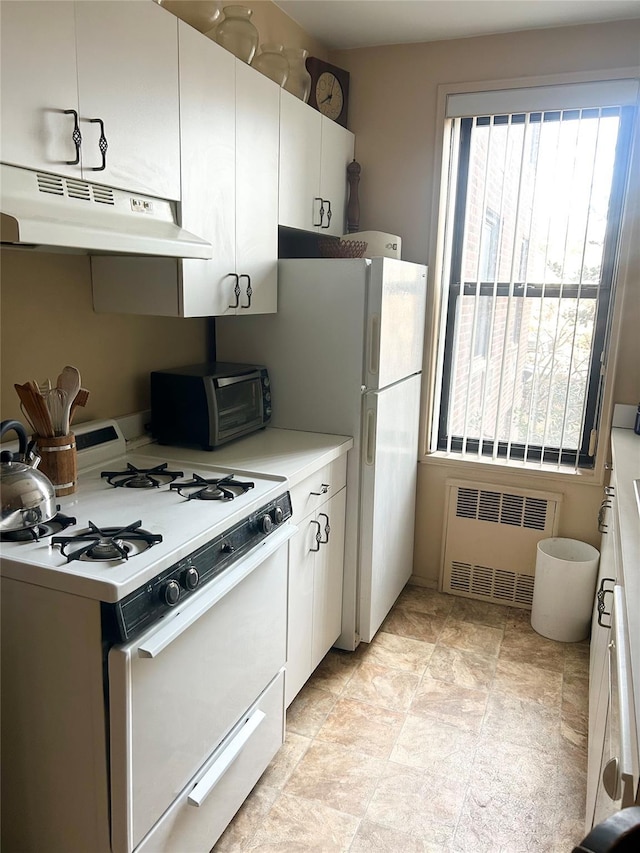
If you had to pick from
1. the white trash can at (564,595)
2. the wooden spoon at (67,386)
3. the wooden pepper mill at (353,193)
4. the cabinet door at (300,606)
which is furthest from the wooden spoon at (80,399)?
the white trash can at (564,595)

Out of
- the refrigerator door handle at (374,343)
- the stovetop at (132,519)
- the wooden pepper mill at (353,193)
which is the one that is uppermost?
the wooden pepper mill at (353,193)

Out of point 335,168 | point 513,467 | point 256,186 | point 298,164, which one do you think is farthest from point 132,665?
point 335,168

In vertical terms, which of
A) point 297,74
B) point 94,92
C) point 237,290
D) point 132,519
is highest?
point 297,74

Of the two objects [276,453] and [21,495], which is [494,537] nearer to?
[276,453]

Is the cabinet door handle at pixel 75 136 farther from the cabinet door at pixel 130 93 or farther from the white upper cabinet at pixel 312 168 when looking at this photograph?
the white upper cabinet at pixel 312 168

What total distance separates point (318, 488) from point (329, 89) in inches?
76.5

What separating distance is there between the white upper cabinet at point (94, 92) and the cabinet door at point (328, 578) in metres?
1.26

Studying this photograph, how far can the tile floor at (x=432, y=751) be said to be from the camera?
74.0 inches

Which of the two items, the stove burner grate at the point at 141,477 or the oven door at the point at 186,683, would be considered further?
the stove burner grate at the point at 141,477

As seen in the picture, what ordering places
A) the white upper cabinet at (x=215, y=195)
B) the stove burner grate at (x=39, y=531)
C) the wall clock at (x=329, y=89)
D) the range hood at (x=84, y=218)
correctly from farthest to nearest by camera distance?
the wall clock at (x=329, y=89) < the white upper cabinet at (x=215, y=195) < the stove burner grate at (x=39, y=531) < the range hood at (x=84, y=218)

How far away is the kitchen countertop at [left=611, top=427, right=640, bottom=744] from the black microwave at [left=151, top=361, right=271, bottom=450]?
4.27 feet

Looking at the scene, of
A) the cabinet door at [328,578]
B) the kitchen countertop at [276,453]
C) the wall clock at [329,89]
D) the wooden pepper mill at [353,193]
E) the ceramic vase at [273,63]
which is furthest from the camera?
the wooden pepper mill at [353,193]

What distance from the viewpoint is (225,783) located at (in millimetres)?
1748

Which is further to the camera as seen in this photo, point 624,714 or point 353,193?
point 353,193
